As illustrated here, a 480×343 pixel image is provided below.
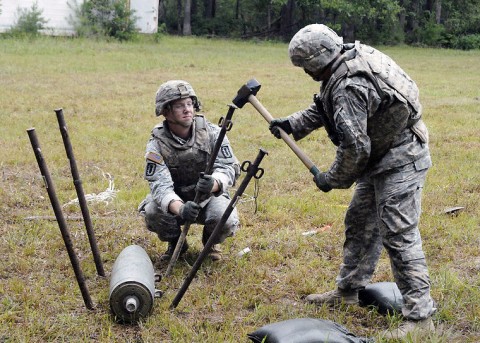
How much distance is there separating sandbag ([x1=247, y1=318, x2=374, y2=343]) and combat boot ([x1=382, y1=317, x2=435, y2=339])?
0.60 feet

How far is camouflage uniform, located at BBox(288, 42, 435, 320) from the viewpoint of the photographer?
367 cm

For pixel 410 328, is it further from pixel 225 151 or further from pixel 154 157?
pixel 154 157

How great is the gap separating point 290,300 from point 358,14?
30.8 m

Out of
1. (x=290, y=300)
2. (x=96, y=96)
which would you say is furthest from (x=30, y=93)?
(x=290, y=300)

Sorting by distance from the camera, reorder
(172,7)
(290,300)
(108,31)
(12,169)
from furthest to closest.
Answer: (172,7), (108,31), (12,169), (290,300)

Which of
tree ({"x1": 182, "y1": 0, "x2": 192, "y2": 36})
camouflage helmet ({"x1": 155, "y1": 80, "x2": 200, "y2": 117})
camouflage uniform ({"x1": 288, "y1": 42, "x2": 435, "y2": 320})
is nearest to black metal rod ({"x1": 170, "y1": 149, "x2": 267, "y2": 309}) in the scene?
camouflage uniform ({"x1": 288, "y1": 42, "x2": 435, "y2": 320})

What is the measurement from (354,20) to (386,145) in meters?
32.8

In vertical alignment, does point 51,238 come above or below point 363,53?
below

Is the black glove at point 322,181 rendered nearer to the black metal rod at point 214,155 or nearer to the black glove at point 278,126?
the black glove at point 278,126

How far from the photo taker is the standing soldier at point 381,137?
3682mm

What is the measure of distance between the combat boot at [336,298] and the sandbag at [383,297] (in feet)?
0.16

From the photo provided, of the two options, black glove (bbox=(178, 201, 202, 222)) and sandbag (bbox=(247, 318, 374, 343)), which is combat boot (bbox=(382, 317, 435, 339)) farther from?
black glove (bbox=(178, 201, 202, 222))

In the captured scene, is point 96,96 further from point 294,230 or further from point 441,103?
point 294,230

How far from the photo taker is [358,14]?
33531 mm
